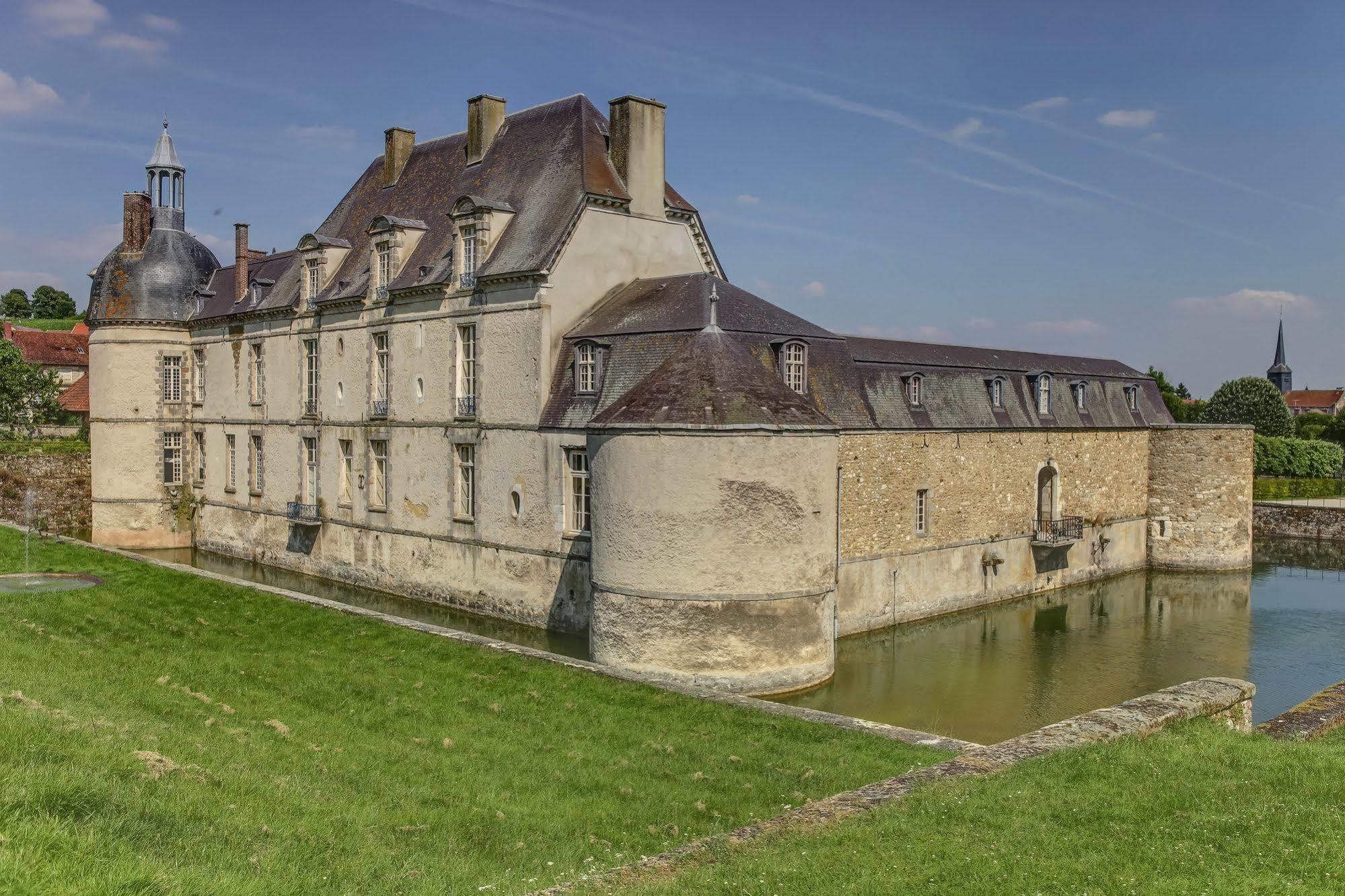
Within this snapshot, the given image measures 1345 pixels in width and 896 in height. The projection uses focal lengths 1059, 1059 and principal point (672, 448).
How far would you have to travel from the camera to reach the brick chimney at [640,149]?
22.7m

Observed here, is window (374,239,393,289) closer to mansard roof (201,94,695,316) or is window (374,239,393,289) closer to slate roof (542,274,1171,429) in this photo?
mansard roof (201,94,695,316)

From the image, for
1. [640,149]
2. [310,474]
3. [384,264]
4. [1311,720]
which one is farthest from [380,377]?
[1311,720]

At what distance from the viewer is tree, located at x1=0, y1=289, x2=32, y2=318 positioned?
103m

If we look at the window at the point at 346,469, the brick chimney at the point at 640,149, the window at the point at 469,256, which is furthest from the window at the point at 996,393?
the window at the point at 346,469

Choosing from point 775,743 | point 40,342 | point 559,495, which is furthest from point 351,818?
point 40,342

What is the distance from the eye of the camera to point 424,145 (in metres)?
28.1

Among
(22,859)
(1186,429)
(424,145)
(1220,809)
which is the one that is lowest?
(1220,809)

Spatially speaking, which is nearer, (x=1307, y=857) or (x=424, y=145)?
(x=1307, y=857)

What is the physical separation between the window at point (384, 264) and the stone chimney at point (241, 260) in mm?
8138

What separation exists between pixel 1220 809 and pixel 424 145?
25498 millimetres

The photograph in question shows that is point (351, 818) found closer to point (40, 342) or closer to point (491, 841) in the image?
point (491, 841)

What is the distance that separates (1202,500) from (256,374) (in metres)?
27.9

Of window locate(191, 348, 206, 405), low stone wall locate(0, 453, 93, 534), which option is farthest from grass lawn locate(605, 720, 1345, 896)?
low stone wall locate(0, 453, 93, 534)

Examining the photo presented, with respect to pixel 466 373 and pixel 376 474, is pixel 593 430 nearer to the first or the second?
pixel 466 373
